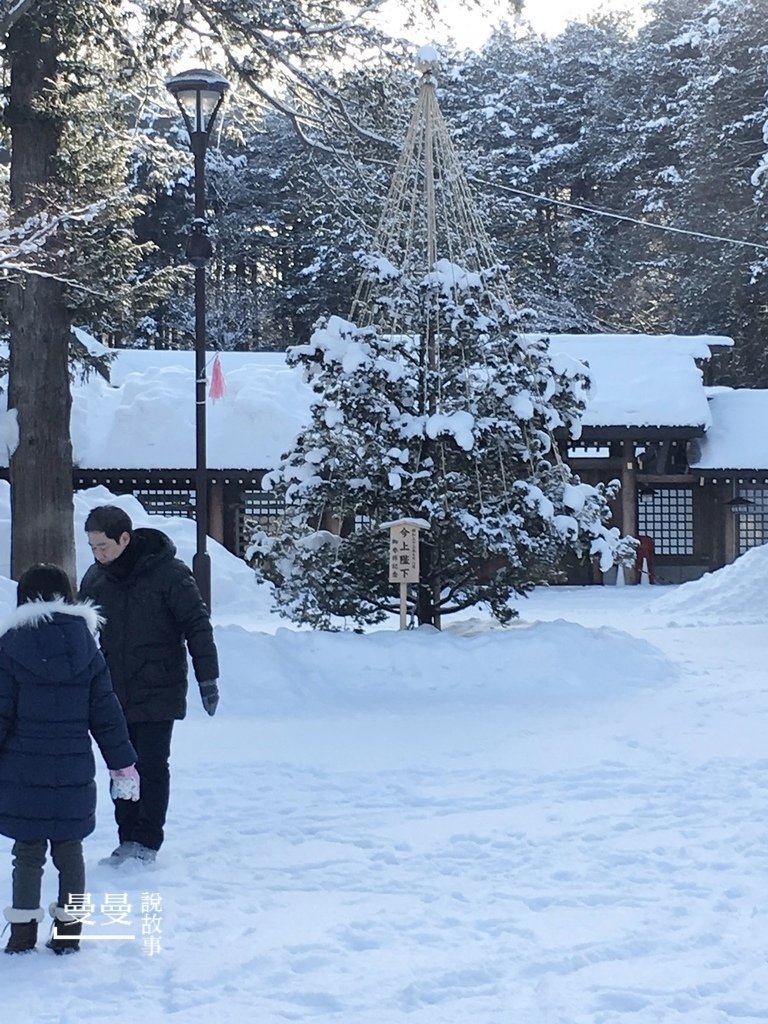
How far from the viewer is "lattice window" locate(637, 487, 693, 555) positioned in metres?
25.3

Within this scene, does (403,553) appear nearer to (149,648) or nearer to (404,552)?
(404,552)

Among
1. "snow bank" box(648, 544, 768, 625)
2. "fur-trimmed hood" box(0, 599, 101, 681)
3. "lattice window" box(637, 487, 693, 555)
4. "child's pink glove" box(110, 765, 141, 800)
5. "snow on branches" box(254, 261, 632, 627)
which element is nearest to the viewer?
"fur-trimmed hood" box(0, 599, 101, 681)

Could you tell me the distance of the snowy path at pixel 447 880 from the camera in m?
3.84

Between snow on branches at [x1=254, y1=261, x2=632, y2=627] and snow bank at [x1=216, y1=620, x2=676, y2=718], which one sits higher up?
snow on branches at [x1=254, y1=261, x2=632, y2=627]

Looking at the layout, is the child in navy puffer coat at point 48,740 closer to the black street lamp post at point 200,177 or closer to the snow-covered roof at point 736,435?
the black street lamp post at point 200,177

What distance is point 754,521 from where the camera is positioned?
25.5m

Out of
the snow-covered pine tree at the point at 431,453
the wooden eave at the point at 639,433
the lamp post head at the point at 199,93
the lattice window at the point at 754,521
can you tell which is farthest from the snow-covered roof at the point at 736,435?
the lamp post head at the point at 199,93

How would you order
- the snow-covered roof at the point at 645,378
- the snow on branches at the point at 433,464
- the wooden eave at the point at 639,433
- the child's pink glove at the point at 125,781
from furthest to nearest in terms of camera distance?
the snow-covered roof at the point at 645,378
the wooden eave at the point at 639,433
the snow on branches at the point at 433,464
the child's pink glove at the point at 125,781

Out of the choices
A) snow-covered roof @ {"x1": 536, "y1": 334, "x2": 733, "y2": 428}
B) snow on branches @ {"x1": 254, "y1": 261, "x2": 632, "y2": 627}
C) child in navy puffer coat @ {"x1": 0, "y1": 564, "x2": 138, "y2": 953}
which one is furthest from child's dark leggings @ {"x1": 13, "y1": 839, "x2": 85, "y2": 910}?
snow-covered roof @ {"x1": 536, "y1": 334, "x2": 733, "y2": 428}

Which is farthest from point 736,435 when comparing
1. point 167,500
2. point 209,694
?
point 209,694

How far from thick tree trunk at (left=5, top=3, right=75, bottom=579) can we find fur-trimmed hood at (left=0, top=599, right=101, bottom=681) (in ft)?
29.1

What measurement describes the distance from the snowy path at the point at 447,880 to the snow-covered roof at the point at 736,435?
1584 centimetres

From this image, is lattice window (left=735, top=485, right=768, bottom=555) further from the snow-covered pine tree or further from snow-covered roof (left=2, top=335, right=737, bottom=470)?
the snow-covered pine tree

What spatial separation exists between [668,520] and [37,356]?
15289 mm
